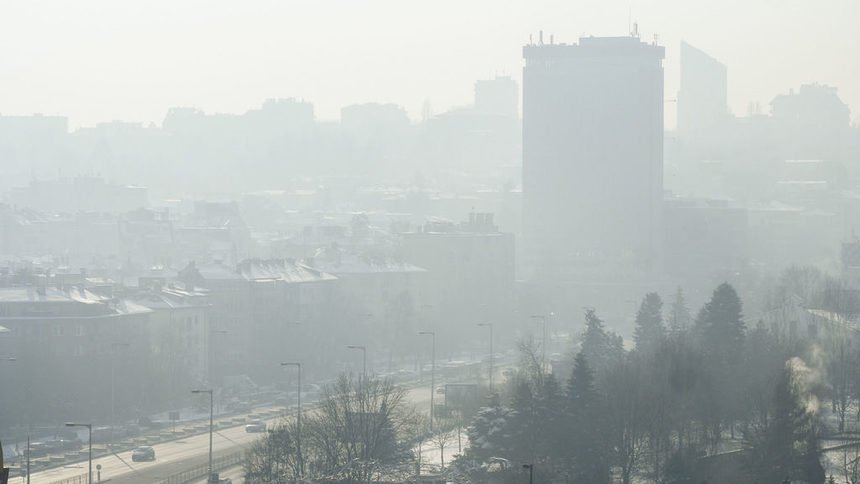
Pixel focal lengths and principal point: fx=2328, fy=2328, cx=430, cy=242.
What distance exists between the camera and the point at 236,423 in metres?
52.0

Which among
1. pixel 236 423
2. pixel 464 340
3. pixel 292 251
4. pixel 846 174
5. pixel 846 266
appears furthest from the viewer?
pixel 846 174

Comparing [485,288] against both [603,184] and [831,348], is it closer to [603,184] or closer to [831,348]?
[603,184]

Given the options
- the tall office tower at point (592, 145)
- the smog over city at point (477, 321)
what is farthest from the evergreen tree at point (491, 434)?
the tall office tower at point (592, 145)

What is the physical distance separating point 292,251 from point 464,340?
86.1 feet

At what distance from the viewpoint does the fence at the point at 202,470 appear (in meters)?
41.0

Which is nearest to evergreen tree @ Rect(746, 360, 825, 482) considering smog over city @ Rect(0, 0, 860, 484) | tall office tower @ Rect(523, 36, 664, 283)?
smog over city @ Rect(0, 0, 860, 484)

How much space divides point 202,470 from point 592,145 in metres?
73.6

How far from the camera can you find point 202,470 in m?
42.5

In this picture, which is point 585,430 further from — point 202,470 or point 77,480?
point 77,480

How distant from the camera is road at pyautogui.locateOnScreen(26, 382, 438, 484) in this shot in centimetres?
4162

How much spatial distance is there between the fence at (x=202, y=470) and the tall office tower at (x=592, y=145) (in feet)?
219

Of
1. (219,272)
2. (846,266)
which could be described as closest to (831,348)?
(219,272)

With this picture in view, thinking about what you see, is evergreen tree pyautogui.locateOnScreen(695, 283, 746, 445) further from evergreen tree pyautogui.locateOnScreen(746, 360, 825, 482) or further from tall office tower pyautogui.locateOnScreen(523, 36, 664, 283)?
tall office tower pyautogui.locateOnScreen(523, 36, 664, 283)

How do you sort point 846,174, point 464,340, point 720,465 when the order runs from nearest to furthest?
point 720,465, point 464,340, point 846,174
